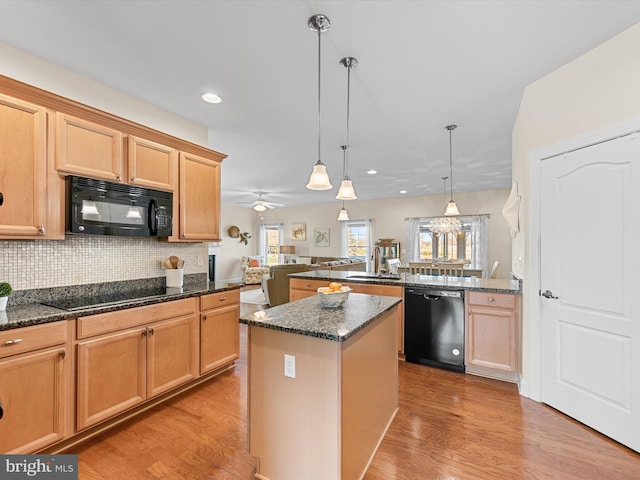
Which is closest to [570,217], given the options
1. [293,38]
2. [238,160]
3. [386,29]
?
[386,29]

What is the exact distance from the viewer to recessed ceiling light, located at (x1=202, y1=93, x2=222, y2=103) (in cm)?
278

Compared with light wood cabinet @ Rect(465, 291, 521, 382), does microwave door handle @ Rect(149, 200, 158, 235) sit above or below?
above

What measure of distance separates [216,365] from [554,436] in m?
2.77

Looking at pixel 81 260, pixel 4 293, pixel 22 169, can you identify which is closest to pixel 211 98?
pixel 22 169

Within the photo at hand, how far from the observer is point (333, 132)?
12.2 feet

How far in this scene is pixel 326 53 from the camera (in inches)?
86.1

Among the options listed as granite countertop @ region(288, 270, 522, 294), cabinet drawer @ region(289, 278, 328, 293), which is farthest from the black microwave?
granite countertop @ region(288, 270, 522, 294)

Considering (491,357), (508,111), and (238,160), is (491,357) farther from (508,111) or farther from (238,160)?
(238,160)

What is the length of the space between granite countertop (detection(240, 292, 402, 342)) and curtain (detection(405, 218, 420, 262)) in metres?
6.24

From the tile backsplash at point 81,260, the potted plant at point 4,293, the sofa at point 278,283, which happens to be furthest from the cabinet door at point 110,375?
the sofa at point 278,283

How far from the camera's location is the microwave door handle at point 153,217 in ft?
8.89

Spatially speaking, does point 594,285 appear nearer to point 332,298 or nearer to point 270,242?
point 332,298

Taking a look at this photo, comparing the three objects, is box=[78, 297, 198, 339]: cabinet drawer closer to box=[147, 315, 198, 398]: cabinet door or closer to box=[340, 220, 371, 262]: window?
box=[147, 315, 198, 398]: cabinet door

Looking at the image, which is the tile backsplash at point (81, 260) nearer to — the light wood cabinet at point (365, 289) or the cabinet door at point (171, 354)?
the cabinet door at point (171, 354)
